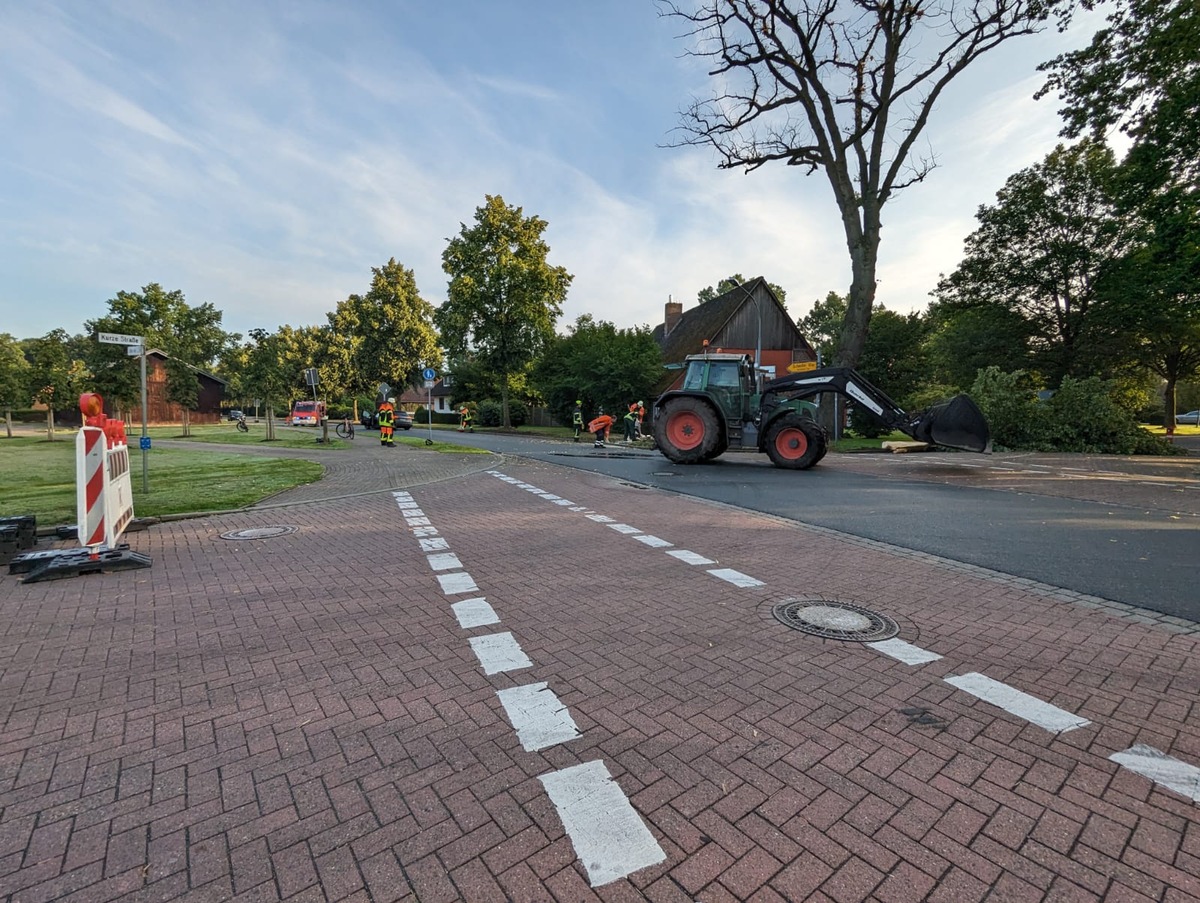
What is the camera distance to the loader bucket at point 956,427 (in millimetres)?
13328

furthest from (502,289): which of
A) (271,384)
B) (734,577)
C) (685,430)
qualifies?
(734,577)

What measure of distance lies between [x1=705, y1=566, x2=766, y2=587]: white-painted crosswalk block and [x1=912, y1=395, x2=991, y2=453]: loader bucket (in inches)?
404

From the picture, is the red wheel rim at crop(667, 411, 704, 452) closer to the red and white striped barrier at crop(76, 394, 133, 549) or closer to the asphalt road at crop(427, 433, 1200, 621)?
the asphalt road at crop(427, 433, 1200, 621)

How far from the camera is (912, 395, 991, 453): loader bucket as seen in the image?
43.7 ft

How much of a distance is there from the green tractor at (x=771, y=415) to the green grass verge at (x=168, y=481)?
357 inches

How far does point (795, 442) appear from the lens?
45.6 feet

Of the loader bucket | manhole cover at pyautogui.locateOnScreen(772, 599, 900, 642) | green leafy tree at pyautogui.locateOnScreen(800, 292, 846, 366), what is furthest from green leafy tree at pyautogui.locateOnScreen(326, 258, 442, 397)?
green leafy tree at pyautogui.locateOnScreen(800, 292, 846, 366)

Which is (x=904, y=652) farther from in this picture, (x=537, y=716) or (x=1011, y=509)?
(x=1011, y=509)

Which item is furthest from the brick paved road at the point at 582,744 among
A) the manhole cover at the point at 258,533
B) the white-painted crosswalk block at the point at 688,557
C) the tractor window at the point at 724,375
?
the tractor window at the point at 724,375

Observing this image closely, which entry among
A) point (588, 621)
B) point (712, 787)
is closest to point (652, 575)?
point (588, 621)

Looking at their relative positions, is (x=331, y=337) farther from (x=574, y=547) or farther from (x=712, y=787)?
(x=712, y=787)

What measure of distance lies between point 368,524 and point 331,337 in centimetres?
2084

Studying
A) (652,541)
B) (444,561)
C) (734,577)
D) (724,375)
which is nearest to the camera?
(734,577)

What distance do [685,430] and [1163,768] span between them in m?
12.9
